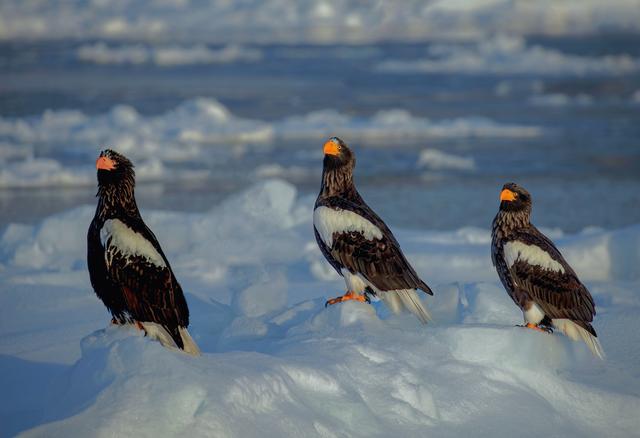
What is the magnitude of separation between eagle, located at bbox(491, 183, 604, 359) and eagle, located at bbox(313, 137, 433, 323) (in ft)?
1.25

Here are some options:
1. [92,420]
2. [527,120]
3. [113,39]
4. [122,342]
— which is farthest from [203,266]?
[113,39]

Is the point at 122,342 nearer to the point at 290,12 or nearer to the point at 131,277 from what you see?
the point at 131,277

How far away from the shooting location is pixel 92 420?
340 centimetres

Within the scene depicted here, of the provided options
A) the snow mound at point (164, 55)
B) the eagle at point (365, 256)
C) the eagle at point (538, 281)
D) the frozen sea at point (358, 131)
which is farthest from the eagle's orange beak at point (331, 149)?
the snow mound at point (164, 55)

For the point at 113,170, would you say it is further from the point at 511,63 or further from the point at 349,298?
the point at 511,63

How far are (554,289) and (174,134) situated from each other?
1007 cm

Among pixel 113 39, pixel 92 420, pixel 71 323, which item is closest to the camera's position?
pixel 92 420

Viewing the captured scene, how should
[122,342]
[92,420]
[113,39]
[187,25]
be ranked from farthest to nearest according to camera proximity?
[187,25]
[113,39]
[122,342]
[92,420]

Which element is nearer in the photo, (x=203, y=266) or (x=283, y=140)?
(x=203, y=266)

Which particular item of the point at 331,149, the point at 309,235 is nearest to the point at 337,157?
the point at 331,149

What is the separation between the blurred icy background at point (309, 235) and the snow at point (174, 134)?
52 millimetres

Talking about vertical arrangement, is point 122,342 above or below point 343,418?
above

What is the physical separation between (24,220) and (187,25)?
32.6 meters

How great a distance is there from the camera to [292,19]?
41.2m
